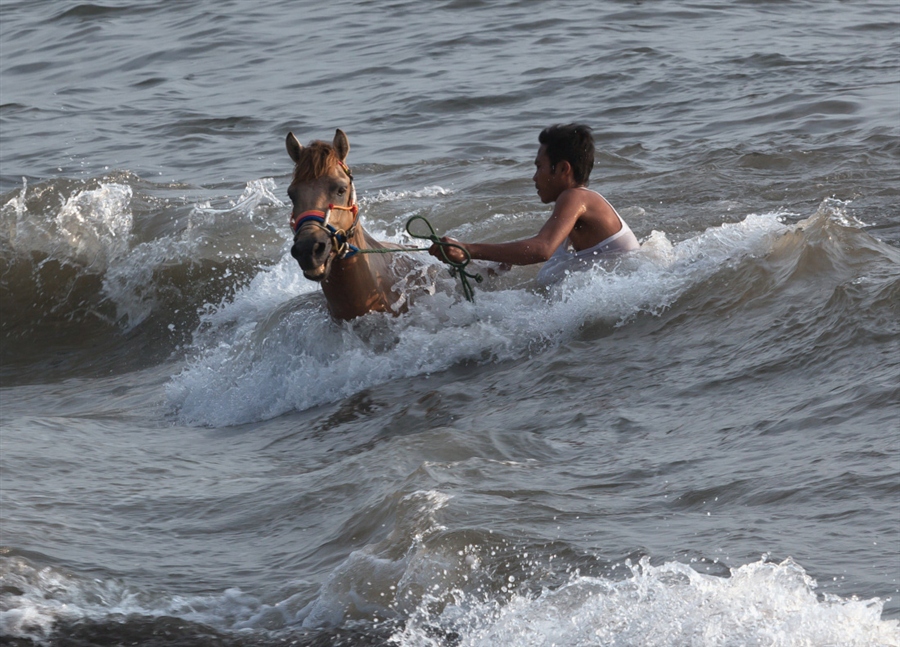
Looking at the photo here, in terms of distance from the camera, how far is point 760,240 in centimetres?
802

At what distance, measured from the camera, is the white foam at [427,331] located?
24.9ft

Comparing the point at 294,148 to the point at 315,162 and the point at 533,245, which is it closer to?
the point at 315,162

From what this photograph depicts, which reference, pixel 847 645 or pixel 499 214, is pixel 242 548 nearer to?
pixel 847 645

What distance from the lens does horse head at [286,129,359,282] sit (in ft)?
21.5

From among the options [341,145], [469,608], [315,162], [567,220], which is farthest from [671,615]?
[567,220]

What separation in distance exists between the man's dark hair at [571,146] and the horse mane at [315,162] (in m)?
1.51

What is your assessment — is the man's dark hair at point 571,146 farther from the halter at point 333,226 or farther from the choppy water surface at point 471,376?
the halter at point 333,226

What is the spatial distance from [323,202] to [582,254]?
79.4 inches

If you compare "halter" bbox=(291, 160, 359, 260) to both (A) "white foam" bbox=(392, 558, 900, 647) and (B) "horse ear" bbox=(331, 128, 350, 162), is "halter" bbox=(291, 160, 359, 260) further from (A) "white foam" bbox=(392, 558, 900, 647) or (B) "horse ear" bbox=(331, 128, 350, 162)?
(A) "white foam" bbox=(392, 558, 900, 647)

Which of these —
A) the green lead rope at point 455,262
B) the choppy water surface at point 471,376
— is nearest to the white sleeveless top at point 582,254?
the choppy water surface at point 471,376

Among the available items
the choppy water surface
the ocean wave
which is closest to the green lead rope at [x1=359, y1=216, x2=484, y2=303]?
the choppy water surface

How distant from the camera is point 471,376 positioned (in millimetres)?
7348

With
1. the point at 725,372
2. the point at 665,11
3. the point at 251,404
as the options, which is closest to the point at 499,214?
the point at 251,404

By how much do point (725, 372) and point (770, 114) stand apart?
7930 mm
